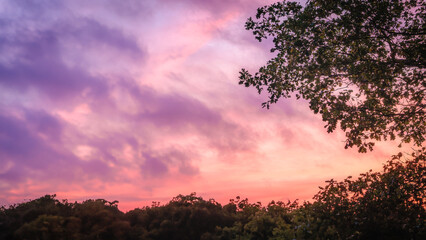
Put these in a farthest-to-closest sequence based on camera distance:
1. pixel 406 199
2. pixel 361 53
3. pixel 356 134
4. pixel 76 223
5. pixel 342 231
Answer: pixel 356 134, pixel 361 53, pixel 406 199, pixel 342 231, pixel 76 223

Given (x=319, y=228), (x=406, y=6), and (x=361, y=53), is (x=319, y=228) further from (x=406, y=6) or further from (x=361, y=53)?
(x=406, y=6)

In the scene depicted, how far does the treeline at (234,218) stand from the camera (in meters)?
7.88

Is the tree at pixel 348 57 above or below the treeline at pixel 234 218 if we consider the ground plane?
above

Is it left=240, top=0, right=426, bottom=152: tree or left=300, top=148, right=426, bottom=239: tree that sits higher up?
left=240, top=0, right=426, bottom=152: tree

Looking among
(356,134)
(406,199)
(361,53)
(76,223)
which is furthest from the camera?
(356,134)

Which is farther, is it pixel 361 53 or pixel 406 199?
pixel 361 53

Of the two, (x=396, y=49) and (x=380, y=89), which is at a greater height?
(x=396, y=49)

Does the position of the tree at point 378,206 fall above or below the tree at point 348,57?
below

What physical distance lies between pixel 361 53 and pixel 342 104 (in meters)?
2.31

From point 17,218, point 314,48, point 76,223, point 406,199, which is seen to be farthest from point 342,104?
point 17,218

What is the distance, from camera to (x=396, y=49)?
15.0 metres

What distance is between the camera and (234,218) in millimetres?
10375

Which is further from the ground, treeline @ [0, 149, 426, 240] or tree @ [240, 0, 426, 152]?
tree @ [240, 0, 426, 152]

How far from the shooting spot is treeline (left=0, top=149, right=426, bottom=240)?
7875 millimetres
